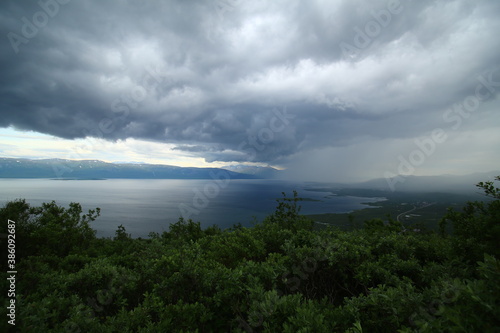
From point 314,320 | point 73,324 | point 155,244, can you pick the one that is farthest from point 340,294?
point 155,244

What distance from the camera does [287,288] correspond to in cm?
550

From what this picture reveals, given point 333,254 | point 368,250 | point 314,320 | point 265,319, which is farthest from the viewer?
point 368,250

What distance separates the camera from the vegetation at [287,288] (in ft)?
10.8

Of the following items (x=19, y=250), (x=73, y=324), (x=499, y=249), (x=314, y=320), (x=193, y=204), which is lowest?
(x=193, y=204)

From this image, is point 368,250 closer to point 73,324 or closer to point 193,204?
point 73,324

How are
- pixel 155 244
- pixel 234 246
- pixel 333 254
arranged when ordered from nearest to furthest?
pixel 333 254
pixel 234 246
pixel 155 244

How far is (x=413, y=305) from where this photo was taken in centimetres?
357

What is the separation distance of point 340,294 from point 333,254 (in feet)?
4.13

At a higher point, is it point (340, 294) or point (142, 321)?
point (142, 321)

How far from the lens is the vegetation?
3277 mm

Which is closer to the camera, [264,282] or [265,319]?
[265,319]

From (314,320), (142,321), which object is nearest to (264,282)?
(314,320)

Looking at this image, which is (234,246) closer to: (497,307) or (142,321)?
(142,321)

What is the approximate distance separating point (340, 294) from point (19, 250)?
1352cm
